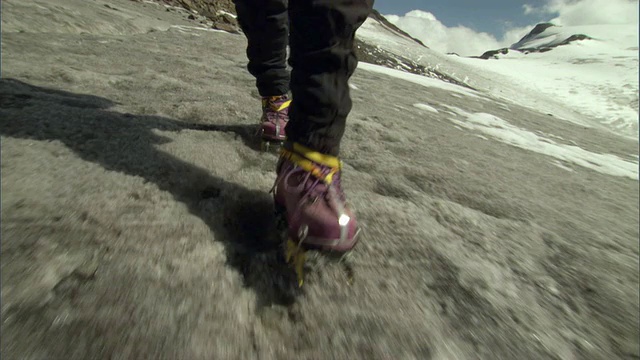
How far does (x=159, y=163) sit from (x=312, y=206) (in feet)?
2.16

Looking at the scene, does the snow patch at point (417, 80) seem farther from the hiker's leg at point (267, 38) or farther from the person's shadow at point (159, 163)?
the person's shadow at point (159, 163)

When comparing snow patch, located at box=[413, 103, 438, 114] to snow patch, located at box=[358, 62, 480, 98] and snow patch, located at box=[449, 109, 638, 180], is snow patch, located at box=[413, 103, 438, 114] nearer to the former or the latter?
snow patch, located at box=[449, 109, 638, 180]

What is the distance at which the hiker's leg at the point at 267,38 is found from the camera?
4.35 ft

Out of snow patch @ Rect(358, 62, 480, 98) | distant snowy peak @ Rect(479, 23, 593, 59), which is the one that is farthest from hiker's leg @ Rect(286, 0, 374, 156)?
distant snowy peak @ Rect(479, 23, 593, 59)

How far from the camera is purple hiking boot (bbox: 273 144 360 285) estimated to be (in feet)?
2.61

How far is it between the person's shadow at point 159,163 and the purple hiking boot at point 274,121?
0.27 feet

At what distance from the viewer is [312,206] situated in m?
0.83

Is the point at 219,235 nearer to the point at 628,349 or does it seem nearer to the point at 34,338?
the point at 34,338

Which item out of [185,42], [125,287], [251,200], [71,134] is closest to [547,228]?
[251,200]

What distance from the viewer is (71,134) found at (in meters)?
1.24

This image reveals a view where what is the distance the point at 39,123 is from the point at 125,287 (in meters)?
0.94

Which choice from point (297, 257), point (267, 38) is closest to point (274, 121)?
point (267, 38)

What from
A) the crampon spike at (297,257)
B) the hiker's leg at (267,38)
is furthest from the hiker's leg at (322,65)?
the hiker's leg at (267,38)

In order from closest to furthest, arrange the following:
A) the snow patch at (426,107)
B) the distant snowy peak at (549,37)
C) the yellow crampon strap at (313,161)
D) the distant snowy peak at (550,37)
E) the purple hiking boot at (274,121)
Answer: the yellow crampon strap at (313,161), the purple hiking boot at (274,121), the snow patch at (426,107), the distant snowy peak at (550,37), the distant snowy peak at (549,37)
